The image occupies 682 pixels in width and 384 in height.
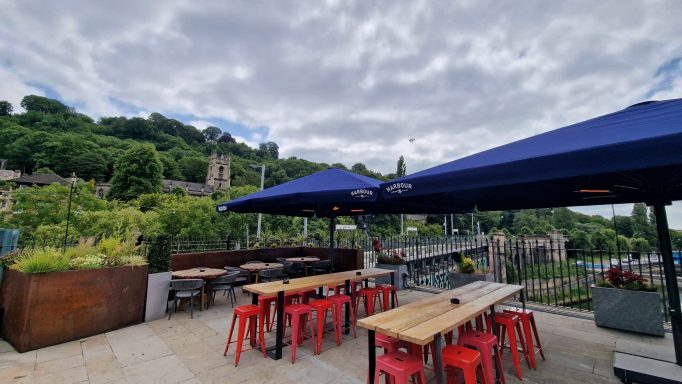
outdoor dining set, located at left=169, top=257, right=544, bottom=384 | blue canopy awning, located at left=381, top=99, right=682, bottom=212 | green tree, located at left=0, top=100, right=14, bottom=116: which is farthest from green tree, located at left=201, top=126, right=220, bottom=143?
blue canopy awning, located at left=381, top=99, right=682, bottom=212

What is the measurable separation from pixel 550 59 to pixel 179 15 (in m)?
10.2

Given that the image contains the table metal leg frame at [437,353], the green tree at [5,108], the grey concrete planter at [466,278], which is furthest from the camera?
the green tree at [5,108]

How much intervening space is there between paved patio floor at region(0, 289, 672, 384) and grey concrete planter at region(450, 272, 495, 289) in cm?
133

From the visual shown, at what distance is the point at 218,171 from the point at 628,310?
68.8 m

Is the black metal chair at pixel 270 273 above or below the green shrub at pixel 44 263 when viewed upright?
below

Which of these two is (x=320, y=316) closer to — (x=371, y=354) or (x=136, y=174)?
(x=371, y=354)

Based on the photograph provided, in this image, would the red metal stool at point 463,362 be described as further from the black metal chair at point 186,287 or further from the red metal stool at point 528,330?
the black metal chair at point 186,287

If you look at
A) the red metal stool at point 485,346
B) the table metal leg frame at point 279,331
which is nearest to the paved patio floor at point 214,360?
the table metal leg frame at point 279,331

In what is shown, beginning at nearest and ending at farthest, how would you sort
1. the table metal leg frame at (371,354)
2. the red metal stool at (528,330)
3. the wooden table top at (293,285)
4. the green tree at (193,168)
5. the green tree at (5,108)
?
the table metal leg frame at (371,354), the red metal stool at (528,330), the wooden table top at (293,285), the green tree at (5,108), the green tree at (193,168)

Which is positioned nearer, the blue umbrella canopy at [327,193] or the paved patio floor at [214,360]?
the paved patio floor at [214,360]

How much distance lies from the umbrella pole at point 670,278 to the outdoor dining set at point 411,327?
1.12m

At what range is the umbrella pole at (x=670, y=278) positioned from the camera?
2.50 metres

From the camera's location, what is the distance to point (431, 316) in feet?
7.76

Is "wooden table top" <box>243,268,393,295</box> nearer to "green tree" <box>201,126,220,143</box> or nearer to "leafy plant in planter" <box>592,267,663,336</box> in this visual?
"leafy plant in planter" <box>592,267,663,336</box>
